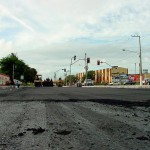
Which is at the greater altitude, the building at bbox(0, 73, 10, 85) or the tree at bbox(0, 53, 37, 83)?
the tree at bbox(0, 53, 37, 83)

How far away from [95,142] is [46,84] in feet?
316

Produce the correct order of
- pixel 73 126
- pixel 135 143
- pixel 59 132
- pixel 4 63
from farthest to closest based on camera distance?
pixel 4 63
pixel 73 126
pixel 59 132
pixel 135 143

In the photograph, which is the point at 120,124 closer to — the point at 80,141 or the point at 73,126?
the point at 73,126

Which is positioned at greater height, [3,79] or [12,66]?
[12,66]

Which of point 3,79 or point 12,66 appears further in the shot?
point 12,66

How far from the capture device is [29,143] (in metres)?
7.32

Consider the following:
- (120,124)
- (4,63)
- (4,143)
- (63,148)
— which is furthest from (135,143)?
(4,63)

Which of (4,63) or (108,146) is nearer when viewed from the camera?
(108,146)

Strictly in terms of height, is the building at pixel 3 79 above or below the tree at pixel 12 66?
below

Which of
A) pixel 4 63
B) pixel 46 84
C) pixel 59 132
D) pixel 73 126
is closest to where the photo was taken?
pixel 59 132

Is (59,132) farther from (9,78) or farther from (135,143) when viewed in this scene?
(9,78)

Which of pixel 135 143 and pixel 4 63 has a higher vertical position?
pixel 4 63

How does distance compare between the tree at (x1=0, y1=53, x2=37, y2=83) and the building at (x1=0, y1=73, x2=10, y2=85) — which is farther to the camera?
the tree at (x1=0, y1=53, x2=37, y2=83)

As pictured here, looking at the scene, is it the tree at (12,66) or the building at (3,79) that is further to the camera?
the tree at (12,66)
